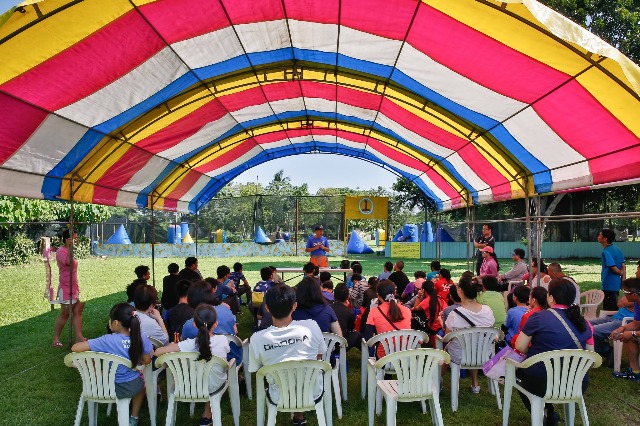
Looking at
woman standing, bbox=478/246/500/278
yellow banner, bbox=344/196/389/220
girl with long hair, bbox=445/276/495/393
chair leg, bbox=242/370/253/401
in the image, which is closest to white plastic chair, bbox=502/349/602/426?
girl with long hair, bbox=445/276/495/393

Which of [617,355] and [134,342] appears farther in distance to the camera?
[617,355]

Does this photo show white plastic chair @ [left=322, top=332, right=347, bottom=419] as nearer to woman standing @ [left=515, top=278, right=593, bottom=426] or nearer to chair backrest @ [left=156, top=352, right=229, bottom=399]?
chair backrest @ [left=156, top=352, right=229, bottom=399]

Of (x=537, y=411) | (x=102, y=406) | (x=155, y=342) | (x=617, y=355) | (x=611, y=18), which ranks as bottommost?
(x=102, y=406)

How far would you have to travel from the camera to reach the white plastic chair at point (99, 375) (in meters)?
3.84

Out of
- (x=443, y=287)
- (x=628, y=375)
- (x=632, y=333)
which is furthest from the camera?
(x=443, y=287)

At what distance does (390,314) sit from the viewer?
4.77m

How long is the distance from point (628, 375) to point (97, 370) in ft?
19.5

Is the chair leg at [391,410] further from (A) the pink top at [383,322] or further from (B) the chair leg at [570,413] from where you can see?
(B) the chair leg at [570,413]

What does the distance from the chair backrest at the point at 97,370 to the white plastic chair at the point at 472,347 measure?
10.1 ft

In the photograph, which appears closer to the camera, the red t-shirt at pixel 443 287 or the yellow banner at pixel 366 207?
the red t-shirt at pixel 443 287

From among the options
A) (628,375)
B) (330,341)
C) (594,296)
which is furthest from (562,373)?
(594,296)

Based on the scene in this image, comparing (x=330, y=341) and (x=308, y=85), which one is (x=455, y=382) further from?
(x=308, y=85)

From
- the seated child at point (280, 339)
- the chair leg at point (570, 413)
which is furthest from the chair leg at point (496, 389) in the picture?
the seated child at point (280, 339)

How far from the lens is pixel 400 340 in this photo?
471 centimetres
